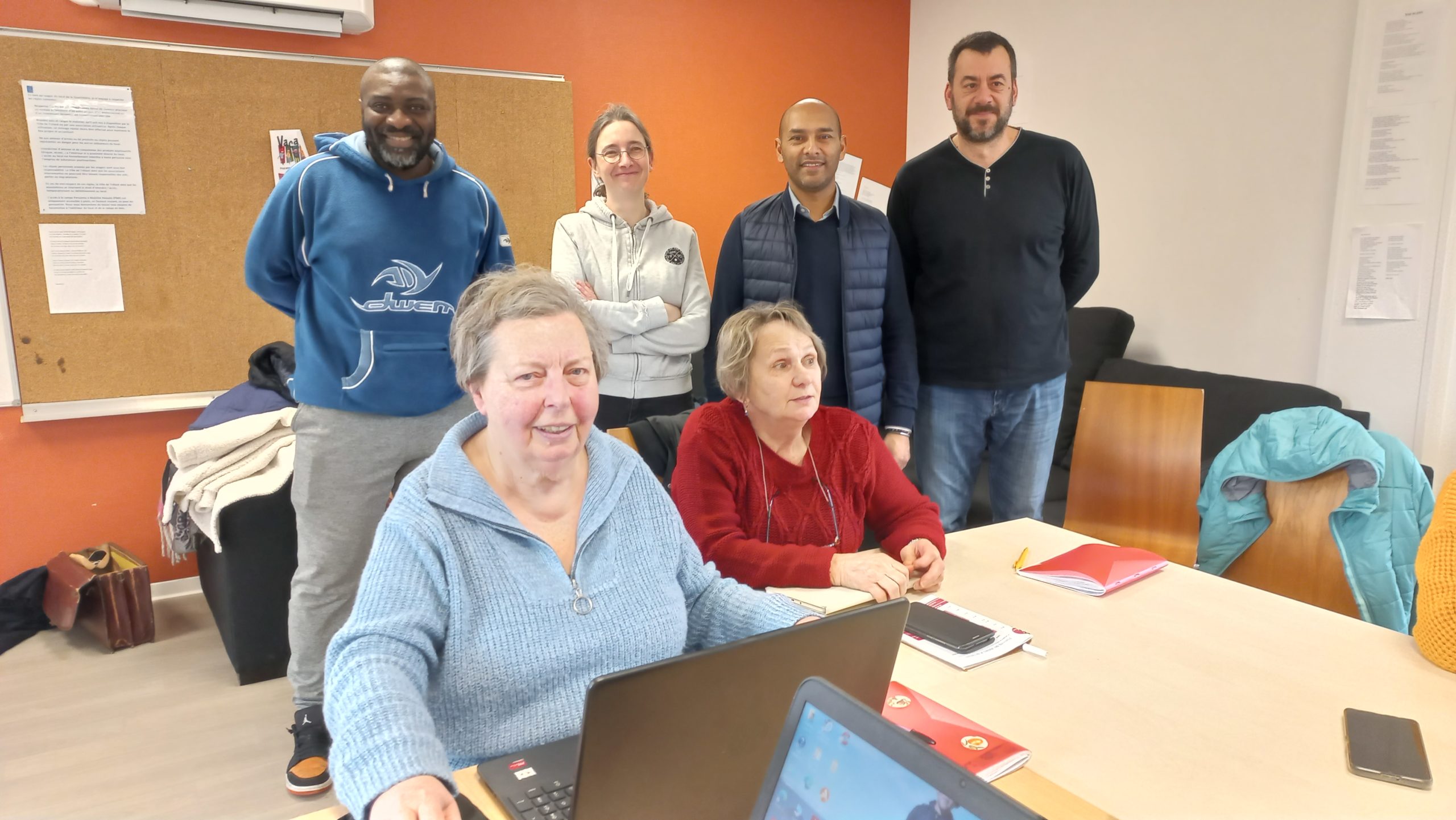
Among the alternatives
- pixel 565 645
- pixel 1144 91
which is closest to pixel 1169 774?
pixel 565 645

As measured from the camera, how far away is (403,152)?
218 centimetres

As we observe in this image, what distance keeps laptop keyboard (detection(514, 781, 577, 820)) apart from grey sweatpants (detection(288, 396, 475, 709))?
1.45 meters

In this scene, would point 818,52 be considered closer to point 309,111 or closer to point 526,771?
point 309,111

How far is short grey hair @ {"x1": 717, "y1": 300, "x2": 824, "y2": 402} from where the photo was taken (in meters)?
1.91

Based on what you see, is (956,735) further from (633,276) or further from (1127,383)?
(1127,383)

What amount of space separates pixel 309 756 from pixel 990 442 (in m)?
2.01

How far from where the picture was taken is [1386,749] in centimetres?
112

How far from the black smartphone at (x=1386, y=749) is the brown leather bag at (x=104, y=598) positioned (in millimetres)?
3293

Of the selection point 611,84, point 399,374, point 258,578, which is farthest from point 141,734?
point 611,84

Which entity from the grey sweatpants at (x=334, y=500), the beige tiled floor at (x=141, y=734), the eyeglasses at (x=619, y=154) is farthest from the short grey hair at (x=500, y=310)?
the beige tiled floor at (x=141, y=734)

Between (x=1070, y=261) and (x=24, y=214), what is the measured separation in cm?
333

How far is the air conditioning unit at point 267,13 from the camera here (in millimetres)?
3057

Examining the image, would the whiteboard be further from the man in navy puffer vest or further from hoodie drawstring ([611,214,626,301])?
the man in navy puffer vest

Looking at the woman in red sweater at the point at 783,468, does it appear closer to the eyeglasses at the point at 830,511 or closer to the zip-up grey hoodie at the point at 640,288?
the eyeglasses at the point at 830,511
